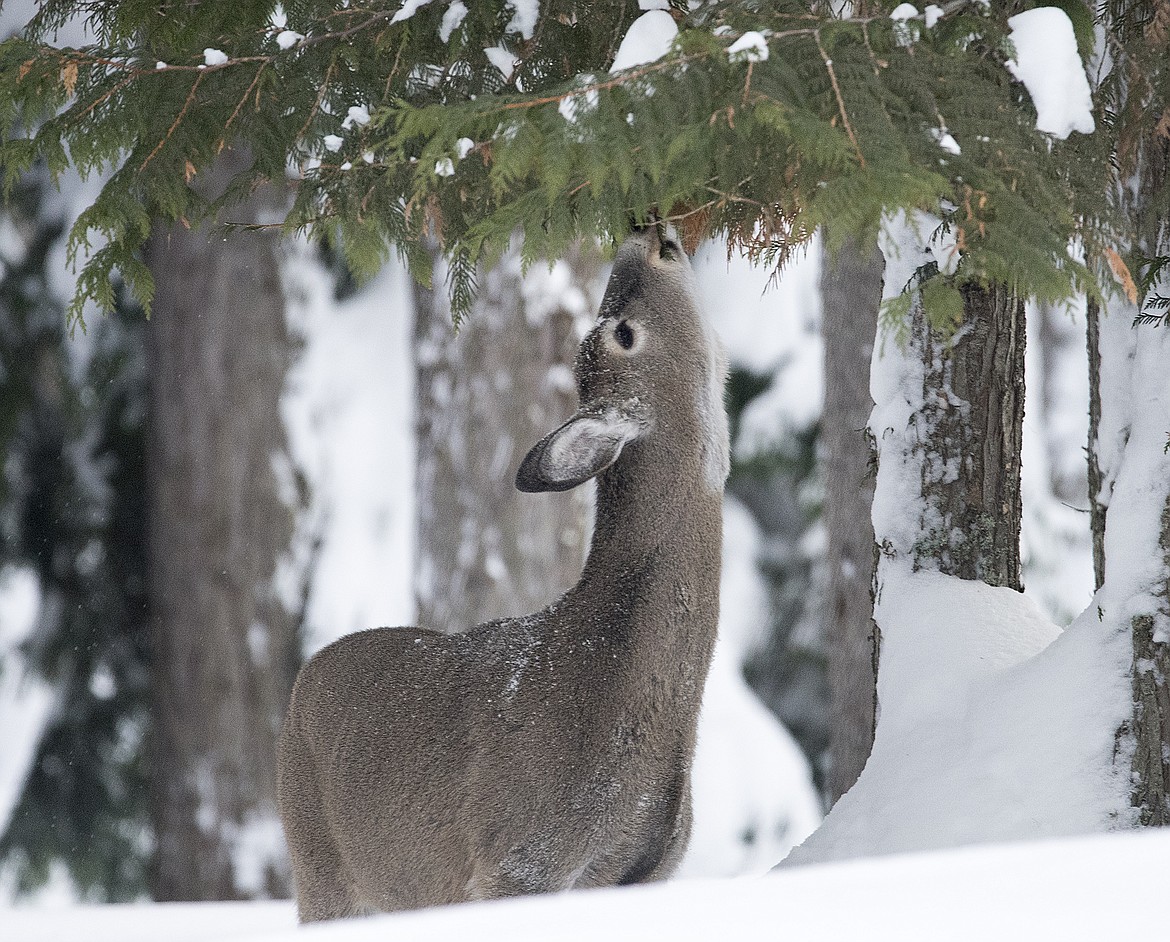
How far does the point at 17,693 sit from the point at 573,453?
8.60 metres

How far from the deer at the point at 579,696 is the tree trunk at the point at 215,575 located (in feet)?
18.3

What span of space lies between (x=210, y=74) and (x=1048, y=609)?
10492 millimetres

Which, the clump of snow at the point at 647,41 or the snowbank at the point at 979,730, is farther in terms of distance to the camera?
the snowbank at the point at 979,730

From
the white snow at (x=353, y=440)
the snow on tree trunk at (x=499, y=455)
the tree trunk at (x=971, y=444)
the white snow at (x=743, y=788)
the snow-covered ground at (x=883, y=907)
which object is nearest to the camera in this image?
the snow-covered ground at (x=883, y=907)

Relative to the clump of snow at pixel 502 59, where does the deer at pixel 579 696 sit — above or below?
below

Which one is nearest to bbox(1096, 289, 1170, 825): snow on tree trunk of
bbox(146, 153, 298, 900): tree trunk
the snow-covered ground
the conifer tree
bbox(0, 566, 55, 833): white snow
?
the snow-covered ground

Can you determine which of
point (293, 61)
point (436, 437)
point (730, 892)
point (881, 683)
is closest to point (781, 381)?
point (436, 437)

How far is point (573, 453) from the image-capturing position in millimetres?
3854

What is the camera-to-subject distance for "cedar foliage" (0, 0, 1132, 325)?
9.73ft

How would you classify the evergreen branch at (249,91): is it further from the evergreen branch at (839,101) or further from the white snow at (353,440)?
the white snow at (353,440)

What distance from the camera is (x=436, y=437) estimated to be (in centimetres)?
906

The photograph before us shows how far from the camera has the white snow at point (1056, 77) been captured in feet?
10.4

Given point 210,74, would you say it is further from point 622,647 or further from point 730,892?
point 730,892

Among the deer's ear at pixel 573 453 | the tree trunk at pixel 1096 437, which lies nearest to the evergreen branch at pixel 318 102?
the deer's ear at pixel 573 453
